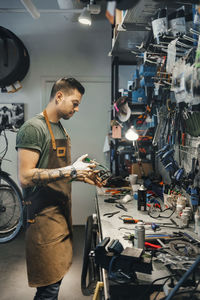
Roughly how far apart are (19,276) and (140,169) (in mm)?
1684

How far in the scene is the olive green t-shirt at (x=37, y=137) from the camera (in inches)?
61.9

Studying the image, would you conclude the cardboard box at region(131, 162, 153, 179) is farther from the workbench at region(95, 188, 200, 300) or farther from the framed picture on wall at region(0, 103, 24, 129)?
the framed picture on wall at region(0, 103, 24, 129)

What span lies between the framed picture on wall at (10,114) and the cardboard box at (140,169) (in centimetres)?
187

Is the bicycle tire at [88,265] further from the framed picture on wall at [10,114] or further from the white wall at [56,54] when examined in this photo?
the framed picture on wall at [10,114]

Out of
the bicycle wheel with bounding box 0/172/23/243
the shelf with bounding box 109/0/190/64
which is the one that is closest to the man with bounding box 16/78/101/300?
the shelf with bounding box 109/0/190/64

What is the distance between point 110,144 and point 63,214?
1.94m

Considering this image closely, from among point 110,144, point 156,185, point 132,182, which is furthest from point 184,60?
point 110,144

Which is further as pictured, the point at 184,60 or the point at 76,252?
the point at 76,252

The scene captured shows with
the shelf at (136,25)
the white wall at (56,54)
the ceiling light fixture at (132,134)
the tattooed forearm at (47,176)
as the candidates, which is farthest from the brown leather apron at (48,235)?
the white wall at (56,54)

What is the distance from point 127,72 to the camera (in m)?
4.02

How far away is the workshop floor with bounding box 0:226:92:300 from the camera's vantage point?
2.32m

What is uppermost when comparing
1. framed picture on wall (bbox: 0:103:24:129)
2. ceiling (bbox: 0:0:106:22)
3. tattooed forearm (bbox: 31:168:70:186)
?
ceiling (bbox: 0:0:106:22)

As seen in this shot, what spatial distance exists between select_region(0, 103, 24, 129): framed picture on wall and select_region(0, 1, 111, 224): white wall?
0.24ft

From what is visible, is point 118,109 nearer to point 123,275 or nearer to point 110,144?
point 110,144
